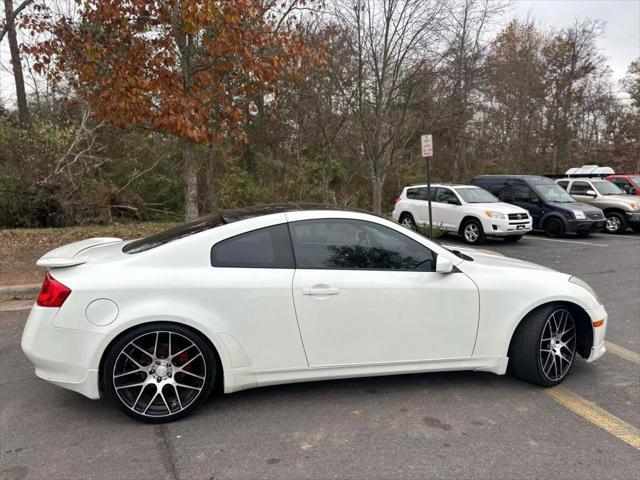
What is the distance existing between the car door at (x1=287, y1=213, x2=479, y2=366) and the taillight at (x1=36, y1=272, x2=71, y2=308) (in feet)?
5.01

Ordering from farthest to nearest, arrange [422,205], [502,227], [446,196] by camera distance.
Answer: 1. [422,205]
2. [446,196]
3. [502,227]

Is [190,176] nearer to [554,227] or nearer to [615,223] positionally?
[554,227]

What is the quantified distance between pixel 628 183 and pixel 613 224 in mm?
2366

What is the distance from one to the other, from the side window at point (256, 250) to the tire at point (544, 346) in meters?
1.90

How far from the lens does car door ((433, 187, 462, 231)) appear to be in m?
12.5

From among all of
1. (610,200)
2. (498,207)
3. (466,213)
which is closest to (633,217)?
(610,200)

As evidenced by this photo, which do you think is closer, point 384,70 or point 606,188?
point 384,70

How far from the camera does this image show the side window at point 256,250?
329 cm

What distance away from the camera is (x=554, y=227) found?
43.7 feet

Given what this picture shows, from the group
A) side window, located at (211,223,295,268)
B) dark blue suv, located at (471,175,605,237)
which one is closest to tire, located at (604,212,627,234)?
dark blue suv, located at (471,175,605,237)

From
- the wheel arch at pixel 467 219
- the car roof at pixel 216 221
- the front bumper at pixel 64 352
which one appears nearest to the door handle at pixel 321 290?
the car roof at pixel 216 221

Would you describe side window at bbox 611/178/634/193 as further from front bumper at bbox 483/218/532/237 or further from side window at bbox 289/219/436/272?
side window at bbox 289/219/436/272

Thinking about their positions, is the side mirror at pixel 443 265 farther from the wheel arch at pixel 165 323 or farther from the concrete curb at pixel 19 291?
the concrete curb at pixel 19 291

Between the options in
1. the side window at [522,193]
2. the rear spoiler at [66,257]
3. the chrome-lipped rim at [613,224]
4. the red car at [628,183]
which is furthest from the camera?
the red car at [628,183]
